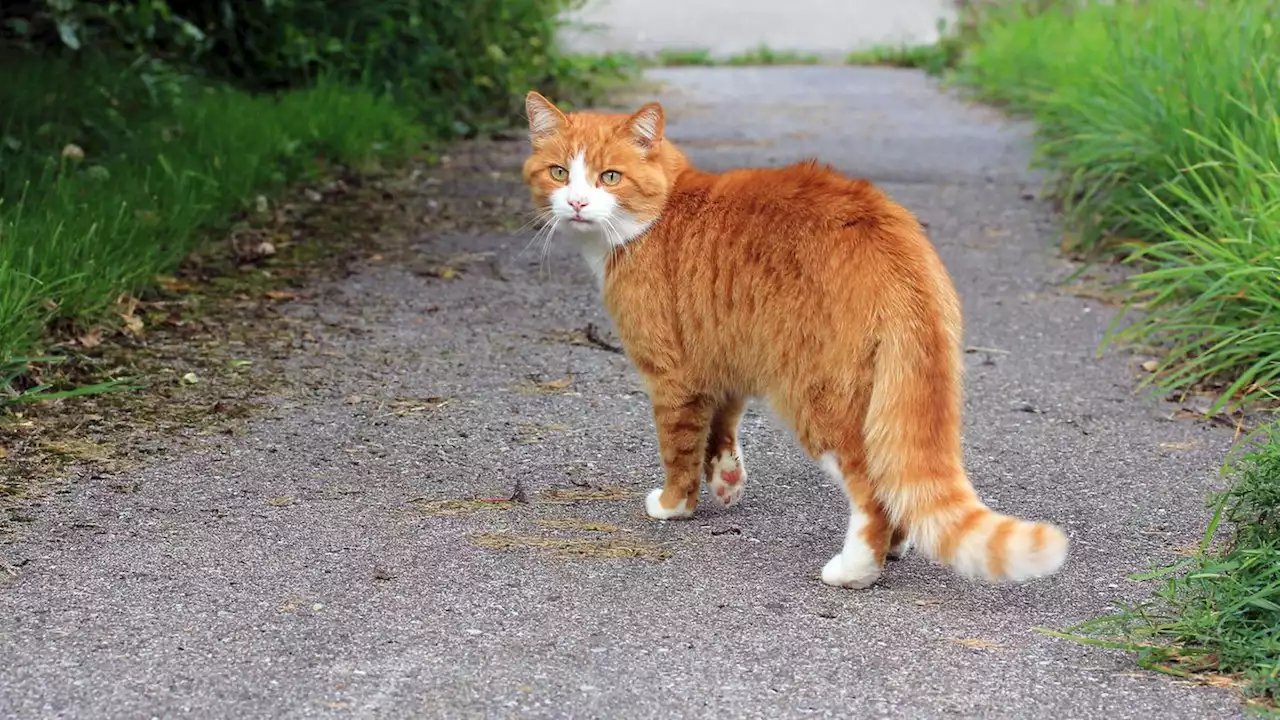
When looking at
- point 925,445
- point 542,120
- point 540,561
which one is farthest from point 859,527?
point 542,120

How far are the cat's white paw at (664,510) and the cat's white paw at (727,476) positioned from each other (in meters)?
0.12

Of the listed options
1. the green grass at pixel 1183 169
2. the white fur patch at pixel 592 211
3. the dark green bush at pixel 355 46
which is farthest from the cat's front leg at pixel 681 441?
the dark green bush at pixel 355 46

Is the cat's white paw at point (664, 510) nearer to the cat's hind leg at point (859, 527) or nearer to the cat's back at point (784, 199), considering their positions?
the cat's hind leg at point (859, 527)

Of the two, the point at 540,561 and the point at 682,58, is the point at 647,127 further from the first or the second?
the point at 682,58

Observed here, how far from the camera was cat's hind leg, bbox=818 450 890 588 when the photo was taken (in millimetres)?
3203

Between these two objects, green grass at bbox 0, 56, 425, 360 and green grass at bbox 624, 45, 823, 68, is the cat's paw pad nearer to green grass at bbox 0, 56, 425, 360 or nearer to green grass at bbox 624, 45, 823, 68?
green grass at bbox 0, 56, 425, 360

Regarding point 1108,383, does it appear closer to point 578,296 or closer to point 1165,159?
point 1165,159

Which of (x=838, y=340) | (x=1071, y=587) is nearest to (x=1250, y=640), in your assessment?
(x=1071, y=587)

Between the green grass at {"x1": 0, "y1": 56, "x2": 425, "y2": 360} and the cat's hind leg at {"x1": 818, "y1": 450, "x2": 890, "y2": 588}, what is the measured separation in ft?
8.08

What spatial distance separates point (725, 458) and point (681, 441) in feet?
0.59

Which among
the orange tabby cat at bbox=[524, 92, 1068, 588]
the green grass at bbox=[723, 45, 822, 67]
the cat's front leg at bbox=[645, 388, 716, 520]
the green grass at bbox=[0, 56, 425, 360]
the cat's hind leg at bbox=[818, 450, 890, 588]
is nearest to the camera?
the orange tabby cat at bbox=[524, 92, 1068, 588]

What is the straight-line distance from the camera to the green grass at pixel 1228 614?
2.78 meters

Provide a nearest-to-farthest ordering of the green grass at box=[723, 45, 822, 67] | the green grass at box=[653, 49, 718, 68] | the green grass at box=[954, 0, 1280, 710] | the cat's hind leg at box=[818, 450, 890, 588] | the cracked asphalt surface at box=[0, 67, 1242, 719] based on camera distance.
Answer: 1. the cracked asphalt surface at box=[0, 67, 1242, 719]
2. the green grass at box=[954, 0, 1280, 710]
3. the cat's hind leg at box=[818, 450, 890, 588]
4. the green grass at box=[653, 49, 718, 68]
5. the green grass at box=[723, 45, 822, 67]

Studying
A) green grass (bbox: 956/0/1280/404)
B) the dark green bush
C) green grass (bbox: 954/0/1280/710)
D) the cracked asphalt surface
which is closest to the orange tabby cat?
the cracked asphalt surface
